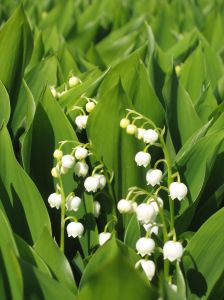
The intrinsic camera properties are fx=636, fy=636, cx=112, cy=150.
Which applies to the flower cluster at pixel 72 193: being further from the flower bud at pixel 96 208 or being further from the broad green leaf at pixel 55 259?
the broad green leaf at pixel 55 259

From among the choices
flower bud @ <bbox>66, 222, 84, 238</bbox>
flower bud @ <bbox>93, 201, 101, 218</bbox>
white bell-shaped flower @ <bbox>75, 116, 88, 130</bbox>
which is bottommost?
flower bud @ <bbox>93, 201, 101, 218</bbox>

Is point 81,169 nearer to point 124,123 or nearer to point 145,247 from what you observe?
point 124,123

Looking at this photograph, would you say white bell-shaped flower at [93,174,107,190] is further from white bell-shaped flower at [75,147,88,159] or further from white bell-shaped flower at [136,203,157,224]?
white bell-shaped flower at [136,203,157,224]

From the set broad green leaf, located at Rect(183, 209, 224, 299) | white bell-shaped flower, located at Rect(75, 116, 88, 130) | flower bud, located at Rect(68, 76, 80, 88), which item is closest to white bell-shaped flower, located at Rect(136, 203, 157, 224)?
broad green leaf, located at Rect(183, 209, 224, 299)

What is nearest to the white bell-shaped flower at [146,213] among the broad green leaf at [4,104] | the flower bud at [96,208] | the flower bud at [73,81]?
the flower bud at [96,208]

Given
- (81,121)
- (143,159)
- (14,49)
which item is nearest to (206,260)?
(143,159)

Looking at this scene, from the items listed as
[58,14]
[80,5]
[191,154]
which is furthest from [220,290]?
[80,5]
